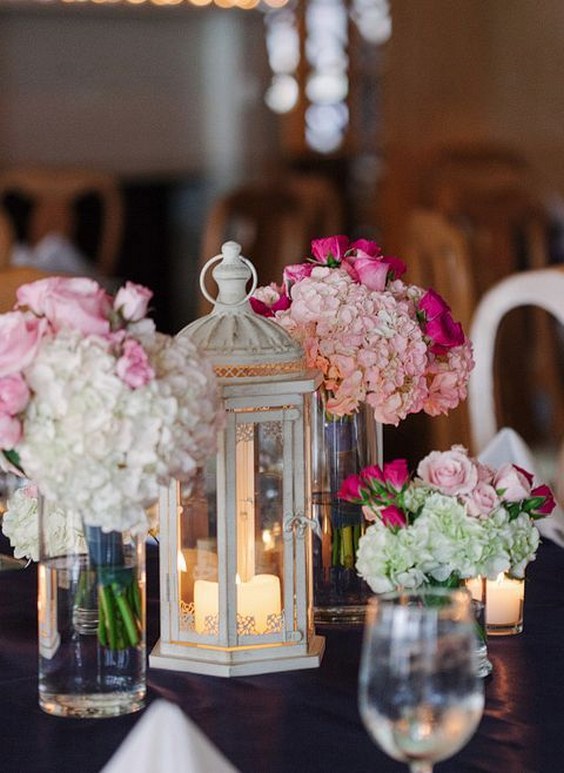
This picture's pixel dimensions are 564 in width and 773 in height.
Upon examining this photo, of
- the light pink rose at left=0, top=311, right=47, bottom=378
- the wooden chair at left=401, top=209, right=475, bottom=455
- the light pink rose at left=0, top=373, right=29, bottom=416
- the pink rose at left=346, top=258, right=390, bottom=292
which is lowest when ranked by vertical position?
the light pink rose at left=0, top=373, right=29, bottom=416

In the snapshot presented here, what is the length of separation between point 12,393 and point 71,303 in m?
0.08

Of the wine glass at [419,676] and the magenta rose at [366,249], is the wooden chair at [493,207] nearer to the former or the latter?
the magenta rose at [366,249]

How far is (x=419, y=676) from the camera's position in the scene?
82 centimetres

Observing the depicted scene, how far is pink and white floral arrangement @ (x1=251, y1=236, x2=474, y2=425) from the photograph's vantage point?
135cm

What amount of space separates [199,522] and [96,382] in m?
0.27

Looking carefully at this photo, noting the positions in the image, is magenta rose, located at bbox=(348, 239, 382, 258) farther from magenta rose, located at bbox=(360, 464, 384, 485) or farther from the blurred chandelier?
the blurred chandelier

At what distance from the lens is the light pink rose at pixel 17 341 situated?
3.44ft

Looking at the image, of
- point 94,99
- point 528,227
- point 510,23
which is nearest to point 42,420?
point 528,227

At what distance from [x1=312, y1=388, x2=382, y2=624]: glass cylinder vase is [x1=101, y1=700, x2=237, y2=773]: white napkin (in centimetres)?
52

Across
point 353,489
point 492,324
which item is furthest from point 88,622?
point 492,324

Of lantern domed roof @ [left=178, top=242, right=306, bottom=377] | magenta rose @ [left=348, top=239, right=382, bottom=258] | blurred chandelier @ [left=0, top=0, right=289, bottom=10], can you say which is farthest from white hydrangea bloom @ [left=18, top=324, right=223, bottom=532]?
blurred chandelier @ [left=0, top=0, right=289, bottom=10]

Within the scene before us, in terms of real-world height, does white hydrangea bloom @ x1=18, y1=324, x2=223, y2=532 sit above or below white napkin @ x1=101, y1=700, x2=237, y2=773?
above

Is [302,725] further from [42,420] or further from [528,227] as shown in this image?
[528,227]

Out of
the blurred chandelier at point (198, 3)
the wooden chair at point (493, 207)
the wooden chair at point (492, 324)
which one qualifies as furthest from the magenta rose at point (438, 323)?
the blurred chandelier at point (198, 3)
